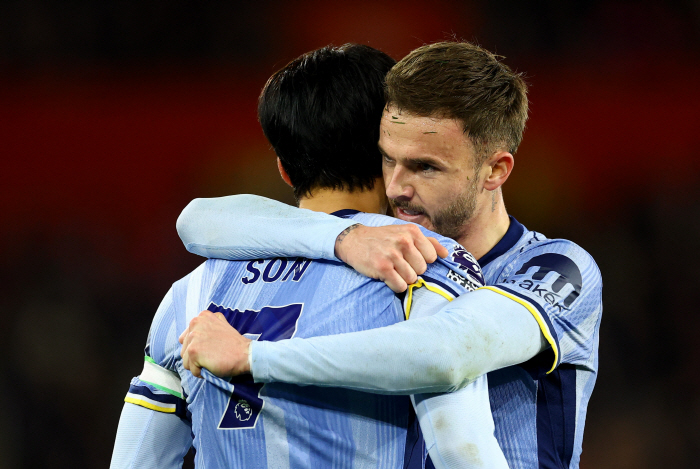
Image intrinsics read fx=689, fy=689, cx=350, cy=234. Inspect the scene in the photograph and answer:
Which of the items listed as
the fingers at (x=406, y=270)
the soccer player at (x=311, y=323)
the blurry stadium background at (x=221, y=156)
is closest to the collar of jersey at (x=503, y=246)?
the soccer player at (x=311, y=323)

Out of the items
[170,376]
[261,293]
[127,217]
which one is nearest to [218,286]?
[261,293]

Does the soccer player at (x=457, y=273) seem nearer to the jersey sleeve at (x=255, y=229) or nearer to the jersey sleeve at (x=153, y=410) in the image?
the jersey sleeve at (x=255, y=229)

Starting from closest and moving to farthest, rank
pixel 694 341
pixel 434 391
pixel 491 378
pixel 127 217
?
pixel 434 391 < pixel 491 378 < pixel 694 341 < pixel 127 217

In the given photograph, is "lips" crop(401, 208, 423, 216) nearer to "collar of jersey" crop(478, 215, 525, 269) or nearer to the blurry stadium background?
"collar of jersey" crop(478, 215, 525, 269)

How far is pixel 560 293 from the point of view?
157 cm

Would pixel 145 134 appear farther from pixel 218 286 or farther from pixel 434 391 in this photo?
pixel 434 391

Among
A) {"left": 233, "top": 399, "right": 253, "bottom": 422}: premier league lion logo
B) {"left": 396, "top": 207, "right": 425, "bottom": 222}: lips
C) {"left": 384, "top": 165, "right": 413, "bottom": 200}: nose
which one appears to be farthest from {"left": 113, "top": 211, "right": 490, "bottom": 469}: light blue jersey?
{"left": 396, "top": 207, "right": 425, "bottom": 222}: lips

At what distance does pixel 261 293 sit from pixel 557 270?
717 millimetres

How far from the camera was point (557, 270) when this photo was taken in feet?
5.42

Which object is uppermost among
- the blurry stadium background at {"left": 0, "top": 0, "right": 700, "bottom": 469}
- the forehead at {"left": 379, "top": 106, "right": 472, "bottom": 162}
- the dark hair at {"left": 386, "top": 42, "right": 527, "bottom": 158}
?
the dark hair at {"left": 386, "top": 42, "right": 527, "bottom": 158}

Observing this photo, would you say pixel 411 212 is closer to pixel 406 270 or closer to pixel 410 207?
pixel 410 207

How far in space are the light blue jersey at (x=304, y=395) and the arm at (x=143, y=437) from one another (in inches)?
7.6

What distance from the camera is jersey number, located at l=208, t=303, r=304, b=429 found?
53.6 inches

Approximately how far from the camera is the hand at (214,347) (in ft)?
4.31
